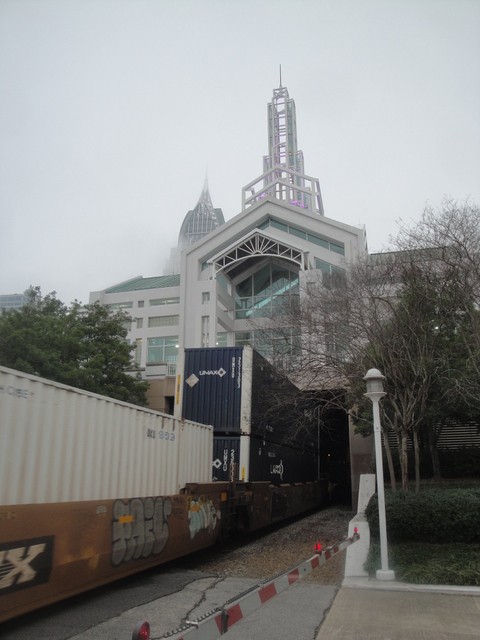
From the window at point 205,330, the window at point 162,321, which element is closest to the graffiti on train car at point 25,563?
the window at point 205,330

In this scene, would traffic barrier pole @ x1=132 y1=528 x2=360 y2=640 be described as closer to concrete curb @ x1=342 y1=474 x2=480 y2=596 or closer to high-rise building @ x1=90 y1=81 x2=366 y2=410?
concrete curb @ x1=342 y1=474 x2=480 y2=596

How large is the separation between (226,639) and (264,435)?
26.6 feet

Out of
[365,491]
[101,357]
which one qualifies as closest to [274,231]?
[101,357]

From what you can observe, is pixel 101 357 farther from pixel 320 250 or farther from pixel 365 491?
pixel 320 250

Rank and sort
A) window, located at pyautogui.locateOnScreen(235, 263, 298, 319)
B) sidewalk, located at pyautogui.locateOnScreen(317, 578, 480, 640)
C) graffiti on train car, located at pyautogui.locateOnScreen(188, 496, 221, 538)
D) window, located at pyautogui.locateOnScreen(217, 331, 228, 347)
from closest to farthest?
sidewalk, located at pyautogui.locateOnScreen(317, 578, 480, 640), graffiti on train car, located at pyautogui.locateOnScreen(188, 496, 221, 538), window, located at pyautogui.locateOnScreen(235, 263, 298, 319), window, located at pyautogui.locateOnScreen(217, 331, 228, 347)

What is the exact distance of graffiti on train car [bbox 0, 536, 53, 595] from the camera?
15.6 ft

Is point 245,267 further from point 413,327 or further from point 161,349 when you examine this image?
point 413,327

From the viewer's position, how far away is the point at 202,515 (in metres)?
9.24

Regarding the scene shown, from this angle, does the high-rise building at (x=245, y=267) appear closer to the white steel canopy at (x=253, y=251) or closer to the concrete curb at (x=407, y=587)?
the white steel canopy at (x=253, y=251)

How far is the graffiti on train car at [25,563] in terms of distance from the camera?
188 inches

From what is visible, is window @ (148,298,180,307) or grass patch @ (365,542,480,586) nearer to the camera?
grass patch @ (365,542,480,586)

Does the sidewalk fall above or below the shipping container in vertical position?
below

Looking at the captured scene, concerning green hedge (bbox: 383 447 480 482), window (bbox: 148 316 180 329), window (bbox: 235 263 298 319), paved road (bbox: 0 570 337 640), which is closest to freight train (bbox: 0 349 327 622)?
paved road (bbox: 0 570 337 640)

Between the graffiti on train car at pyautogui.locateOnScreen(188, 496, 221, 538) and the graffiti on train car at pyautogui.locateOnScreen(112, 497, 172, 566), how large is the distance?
86 centimetres
